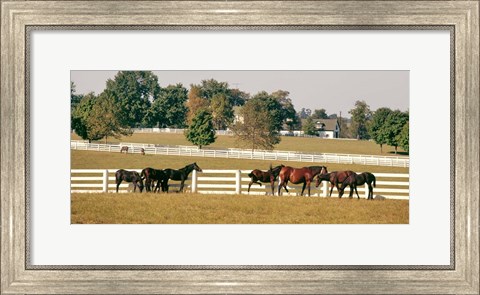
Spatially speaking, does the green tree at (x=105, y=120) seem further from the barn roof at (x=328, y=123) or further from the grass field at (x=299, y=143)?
the barn roof at (x=328, y=123)

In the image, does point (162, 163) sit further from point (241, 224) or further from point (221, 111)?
point (241, 224)

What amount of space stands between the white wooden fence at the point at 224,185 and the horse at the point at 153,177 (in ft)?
0.52

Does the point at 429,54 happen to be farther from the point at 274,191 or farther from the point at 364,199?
the point at 274,191

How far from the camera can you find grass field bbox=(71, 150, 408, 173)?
32.9 ft

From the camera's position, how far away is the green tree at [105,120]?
10516 millimetres

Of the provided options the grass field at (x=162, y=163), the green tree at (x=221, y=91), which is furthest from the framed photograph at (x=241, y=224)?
the green tree at (x=221, y=91)

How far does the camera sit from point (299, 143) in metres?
12.1

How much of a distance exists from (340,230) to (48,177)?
3971mm

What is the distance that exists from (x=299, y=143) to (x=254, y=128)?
1.02m

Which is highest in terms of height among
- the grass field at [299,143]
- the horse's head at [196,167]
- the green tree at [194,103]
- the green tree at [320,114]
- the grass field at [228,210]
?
the green tree at [194,103]

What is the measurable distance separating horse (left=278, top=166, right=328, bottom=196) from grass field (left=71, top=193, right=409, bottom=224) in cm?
102

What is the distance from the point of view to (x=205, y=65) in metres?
7.89

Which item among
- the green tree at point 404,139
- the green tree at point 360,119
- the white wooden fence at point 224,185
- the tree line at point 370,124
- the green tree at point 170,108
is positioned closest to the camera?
the green tree at point 404,139

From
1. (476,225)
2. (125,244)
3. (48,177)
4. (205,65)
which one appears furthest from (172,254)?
(476,225)
